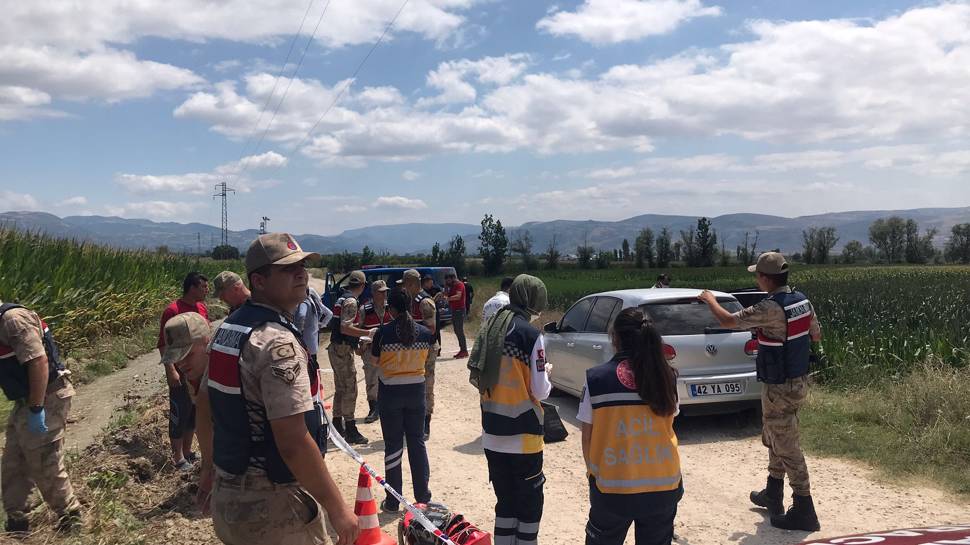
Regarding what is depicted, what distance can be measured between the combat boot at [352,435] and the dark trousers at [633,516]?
4.56 metres

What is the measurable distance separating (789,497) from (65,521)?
18.5 ft

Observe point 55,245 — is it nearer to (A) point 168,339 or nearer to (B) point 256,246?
(A) point 168,339

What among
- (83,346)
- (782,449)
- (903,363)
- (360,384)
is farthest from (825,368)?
(83,346)

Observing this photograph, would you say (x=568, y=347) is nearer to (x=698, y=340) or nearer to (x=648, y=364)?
(x=698, y=340)

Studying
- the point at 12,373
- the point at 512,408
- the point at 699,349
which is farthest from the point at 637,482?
the point at 699,349

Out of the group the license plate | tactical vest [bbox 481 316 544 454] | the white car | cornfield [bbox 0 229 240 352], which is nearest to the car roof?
the white car

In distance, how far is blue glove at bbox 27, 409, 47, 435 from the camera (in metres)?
4.51

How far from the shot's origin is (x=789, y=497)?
18.0 ft

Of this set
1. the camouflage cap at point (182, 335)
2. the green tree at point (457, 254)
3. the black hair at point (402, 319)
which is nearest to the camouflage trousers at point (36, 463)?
the camouflage cap at point (182, 335)

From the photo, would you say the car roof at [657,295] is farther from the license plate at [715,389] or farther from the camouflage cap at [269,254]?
the camouflage cap at [269,254]

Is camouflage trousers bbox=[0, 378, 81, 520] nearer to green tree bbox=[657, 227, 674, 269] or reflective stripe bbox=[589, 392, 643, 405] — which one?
reflective stripe bbox=[589, 392, 643, 405]

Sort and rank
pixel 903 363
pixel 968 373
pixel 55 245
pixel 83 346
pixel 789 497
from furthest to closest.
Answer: pixel 55 245 < pixel 83 346 < pixel 903 363 < pixel 968 373 < pixel 789 497

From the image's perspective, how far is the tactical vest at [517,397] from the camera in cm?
385

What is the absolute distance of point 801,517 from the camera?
4.80 meters
